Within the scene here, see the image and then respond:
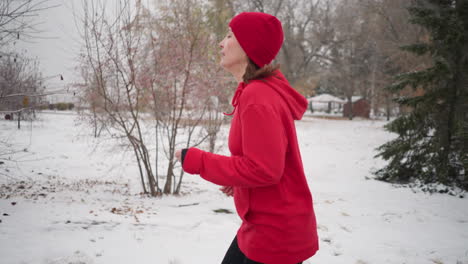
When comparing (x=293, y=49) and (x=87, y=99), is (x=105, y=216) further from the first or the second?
(x=293, y=49)

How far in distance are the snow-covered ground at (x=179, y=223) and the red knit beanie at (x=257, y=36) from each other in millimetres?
2457

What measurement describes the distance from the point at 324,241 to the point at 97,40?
5.08 meters

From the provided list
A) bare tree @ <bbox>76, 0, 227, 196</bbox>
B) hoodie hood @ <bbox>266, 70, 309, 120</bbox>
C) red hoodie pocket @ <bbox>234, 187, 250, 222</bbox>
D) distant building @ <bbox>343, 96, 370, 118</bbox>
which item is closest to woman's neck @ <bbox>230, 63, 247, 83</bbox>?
hoodie hood @ <bbox>266, 70, 309, 120</bbox>

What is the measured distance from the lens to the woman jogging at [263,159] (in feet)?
3.55

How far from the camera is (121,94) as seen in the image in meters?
5.57

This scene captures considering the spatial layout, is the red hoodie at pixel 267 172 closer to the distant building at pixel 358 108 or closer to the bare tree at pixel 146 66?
the bare tree at pixel 146 66

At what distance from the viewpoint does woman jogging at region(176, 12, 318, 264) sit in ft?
3.55

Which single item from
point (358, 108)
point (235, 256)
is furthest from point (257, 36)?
point (358, 108)

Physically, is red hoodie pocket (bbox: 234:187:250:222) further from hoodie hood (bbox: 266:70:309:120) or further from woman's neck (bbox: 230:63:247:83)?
woman's neck (bbox: 230:63:247:83)

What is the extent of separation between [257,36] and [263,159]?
24.4 inches

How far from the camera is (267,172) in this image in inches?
42.2

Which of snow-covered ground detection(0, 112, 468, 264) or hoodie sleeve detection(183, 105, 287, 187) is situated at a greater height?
hoodie sleeve detection(183, 105, 287, 187)

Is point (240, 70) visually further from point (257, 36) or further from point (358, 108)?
point (358, 108)

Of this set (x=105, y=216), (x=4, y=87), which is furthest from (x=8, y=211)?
(x=4, y=87)
